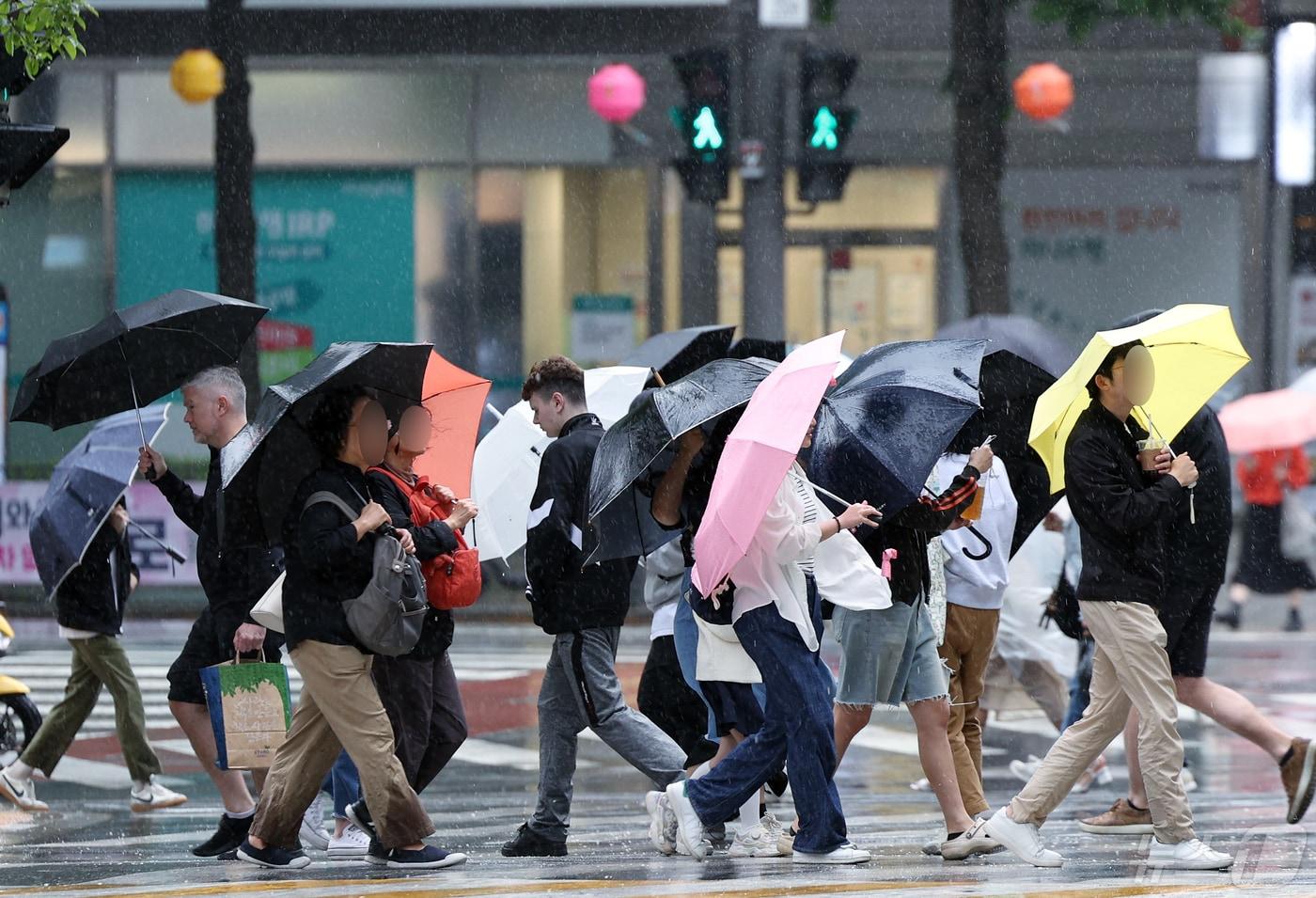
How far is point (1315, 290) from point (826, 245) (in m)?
4.77

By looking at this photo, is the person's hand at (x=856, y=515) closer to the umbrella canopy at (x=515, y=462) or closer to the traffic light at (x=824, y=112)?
the umbrella canopy at (x=515, y=462)

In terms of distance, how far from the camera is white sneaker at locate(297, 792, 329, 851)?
8070 mm

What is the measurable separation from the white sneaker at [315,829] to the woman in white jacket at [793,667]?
1856 millimetres

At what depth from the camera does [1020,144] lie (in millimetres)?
19859

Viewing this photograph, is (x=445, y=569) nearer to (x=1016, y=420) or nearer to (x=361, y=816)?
(x=361, y=816)

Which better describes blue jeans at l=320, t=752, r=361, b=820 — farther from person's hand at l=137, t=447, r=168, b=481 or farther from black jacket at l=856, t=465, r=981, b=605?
A: black jacket at l=856, t=465, r=981, b=605

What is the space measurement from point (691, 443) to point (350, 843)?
232 cm

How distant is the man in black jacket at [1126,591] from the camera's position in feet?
22.9

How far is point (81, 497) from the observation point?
927 centimetres

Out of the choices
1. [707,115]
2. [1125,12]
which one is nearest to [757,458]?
Result: [707,115]

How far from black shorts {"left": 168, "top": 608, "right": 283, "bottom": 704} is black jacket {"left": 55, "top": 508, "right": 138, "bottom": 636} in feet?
4.87

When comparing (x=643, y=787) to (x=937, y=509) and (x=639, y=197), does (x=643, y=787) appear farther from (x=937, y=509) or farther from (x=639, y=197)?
(x=639, y=197)

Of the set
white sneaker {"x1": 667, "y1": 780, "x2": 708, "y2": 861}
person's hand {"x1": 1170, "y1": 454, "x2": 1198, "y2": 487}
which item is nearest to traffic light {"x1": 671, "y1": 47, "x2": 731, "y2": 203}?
person's hand {"x1": 1170, "y1": 454, "x2": 1198, "y2": 487}

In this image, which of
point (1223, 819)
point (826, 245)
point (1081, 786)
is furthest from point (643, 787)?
point (826, 245)
